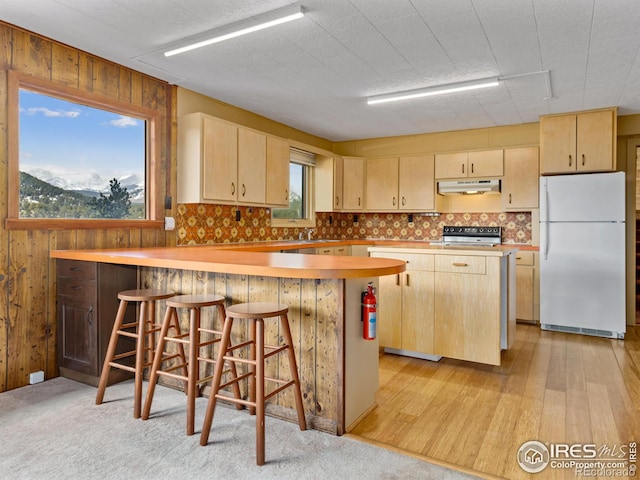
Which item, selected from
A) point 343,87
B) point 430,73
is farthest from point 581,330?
point 343,87

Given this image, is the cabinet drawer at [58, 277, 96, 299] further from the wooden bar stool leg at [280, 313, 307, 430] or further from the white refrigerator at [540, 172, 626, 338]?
the white refrigerator at [540, 172, 626, 338]

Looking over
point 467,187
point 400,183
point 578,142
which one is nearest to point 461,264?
point 467,187

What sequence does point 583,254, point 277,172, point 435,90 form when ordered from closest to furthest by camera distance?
1. point 435,90
2. point 583,254
3. point 277,172

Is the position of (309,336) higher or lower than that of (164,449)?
higher

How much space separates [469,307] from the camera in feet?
10.7

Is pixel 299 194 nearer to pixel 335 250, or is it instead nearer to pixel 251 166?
pixel 335 250

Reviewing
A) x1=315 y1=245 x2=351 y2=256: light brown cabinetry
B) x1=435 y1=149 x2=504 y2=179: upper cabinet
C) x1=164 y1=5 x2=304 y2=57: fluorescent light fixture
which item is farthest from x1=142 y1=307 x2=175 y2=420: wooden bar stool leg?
x1=435 y1=149 x2=504 y2=179: upper cabinet

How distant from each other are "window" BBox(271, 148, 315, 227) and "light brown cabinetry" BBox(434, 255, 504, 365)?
2596mm

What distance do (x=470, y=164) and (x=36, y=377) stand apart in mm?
5019

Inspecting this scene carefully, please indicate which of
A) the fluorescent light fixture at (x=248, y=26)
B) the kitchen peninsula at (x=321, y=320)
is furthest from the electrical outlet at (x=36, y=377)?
the fluorescent light fixture at (x=248, y=26)

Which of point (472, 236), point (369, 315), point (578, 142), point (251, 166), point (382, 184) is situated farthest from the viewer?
point (382, 184)

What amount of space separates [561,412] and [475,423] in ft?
1.94

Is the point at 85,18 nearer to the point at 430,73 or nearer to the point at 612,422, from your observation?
the point at 430,73

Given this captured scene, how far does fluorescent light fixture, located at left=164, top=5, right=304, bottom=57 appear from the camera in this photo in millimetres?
2512
